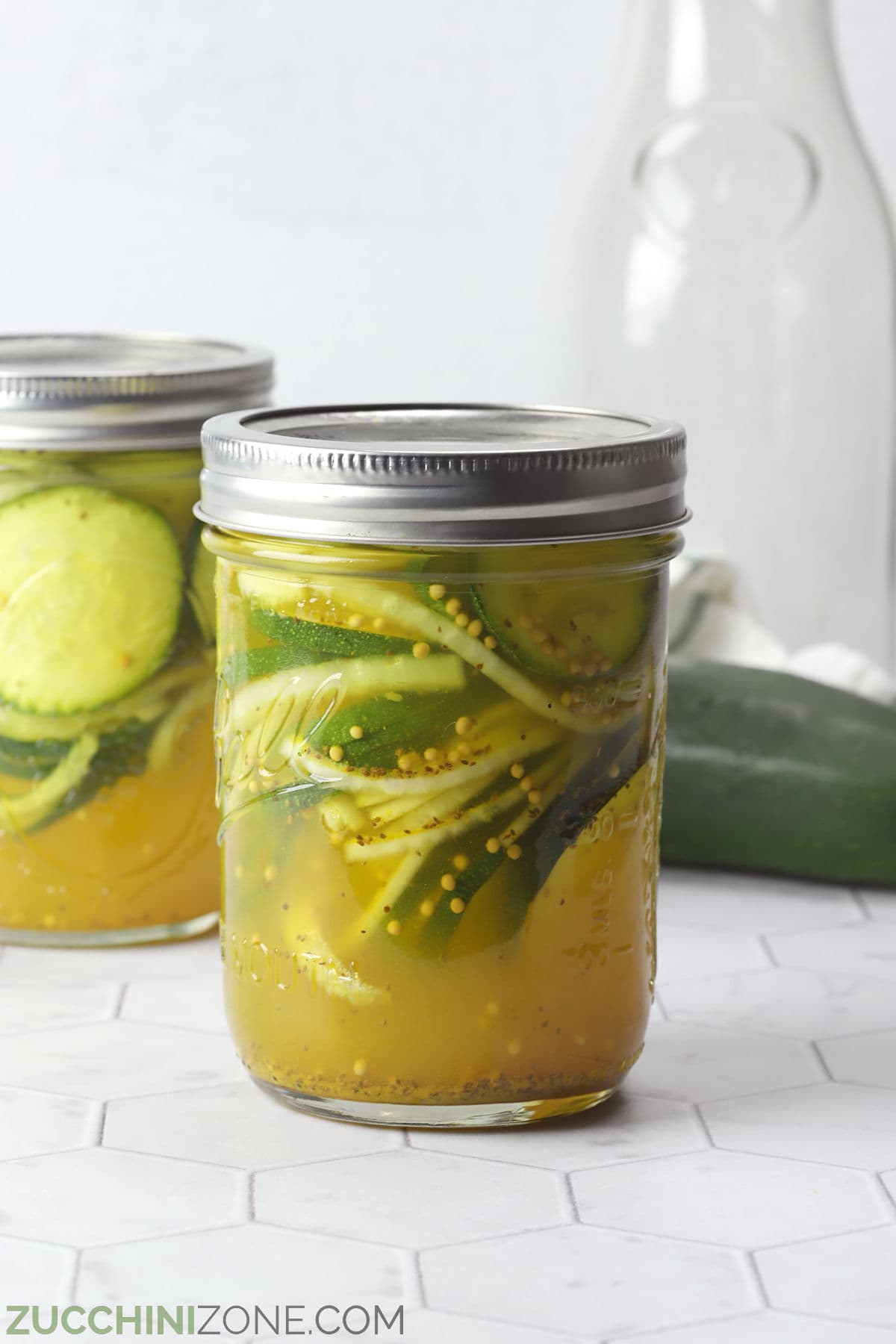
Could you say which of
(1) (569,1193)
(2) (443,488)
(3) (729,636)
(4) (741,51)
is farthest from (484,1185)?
(4) (741,51)

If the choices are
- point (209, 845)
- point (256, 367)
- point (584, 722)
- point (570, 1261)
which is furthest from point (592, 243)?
point (570, 1261)

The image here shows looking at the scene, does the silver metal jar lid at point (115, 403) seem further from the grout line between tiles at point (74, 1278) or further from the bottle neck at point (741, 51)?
the bottle neck at point (741, 51)

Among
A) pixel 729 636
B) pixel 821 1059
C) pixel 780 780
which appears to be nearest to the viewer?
pixel 821 1059

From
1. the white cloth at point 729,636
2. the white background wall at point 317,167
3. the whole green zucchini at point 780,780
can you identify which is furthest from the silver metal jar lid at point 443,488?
the white background wall at point 317,167

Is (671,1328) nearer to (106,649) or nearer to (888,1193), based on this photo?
(888,1193)

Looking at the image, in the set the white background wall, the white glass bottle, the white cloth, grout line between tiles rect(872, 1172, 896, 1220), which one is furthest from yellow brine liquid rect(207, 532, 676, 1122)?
the white background wall

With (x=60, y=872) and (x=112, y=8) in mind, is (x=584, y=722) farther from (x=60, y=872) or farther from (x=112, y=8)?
(x=112, y=8)

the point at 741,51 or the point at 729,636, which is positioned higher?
the point at 741,51
